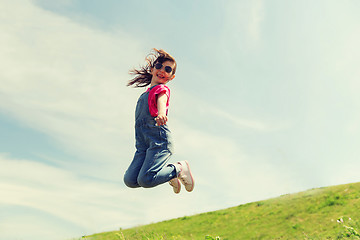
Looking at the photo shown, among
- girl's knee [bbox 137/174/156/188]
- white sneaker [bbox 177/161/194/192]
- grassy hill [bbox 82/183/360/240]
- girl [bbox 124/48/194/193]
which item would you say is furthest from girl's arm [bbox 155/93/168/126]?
grassy hill [bbox 82/183/360/240]

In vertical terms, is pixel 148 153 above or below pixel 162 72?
below

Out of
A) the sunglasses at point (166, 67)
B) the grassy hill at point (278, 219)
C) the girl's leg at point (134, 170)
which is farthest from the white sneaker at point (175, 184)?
the grassy hill at point (278, 219)

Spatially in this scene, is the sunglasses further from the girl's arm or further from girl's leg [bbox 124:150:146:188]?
girl's leg [bbox 124:150:146:188]

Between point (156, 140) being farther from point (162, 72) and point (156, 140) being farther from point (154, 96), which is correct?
point (162, 72)

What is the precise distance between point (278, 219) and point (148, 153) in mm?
13346

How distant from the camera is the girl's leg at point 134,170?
16.3 feet

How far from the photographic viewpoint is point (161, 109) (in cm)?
458

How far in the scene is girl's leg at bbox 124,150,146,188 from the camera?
4977 millimetres

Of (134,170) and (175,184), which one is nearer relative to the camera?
(134,170)

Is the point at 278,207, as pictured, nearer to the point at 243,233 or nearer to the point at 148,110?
the point at 243,233

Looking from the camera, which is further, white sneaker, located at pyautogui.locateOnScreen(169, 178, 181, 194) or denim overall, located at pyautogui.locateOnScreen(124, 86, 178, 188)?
white sneaker, located at pyautogui.locateOnScreen(169, 178, 181, 194)

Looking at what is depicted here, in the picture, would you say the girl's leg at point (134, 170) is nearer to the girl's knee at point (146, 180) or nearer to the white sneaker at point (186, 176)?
the girl's knee at point (146, 180)

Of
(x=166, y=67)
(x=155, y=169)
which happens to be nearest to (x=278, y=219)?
(x=155, y=169)

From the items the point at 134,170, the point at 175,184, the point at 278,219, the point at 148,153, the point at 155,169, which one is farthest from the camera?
the point at 278,219
